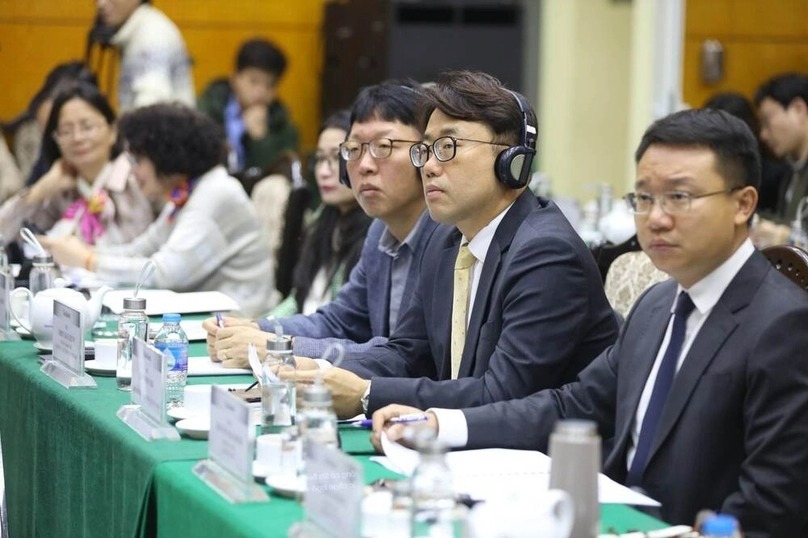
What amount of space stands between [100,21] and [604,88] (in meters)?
3.25

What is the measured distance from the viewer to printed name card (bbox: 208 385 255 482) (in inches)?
75.2

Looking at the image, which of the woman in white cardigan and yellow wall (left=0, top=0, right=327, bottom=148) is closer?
the woman in white cardigan

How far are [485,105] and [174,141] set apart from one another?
2.12m

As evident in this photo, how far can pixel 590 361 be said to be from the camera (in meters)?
2.59

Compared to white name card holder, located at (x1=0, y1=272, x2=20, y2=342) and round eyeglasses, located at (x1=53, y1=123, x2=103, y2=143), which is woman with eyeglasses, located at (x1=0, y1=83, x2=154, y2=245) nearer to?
round eyeglasses, located at (x1=53, y1=123, x2=103, y2=143)

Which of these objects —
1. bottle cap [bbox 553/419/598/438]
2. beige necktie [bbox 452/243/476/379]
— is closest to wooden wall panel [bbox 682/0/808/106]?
beige necktie [bbox 452/243/476/379]

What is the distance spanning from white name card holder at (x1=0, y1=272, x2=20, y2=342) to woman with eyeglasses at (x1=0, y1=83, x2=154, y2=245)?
146 cm

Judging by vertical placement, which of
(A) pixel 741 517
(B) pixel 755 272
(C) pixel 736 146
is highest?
(C) pixel 736 146

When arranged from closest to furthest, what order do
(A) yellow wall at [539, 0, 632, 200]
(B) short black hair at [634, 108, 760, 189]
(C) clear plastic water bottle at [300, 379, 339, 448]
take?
1. (C) clear plastic water bottle at [300, 379, 339, 448]
2. (B) short black hair at [634, 108, 760, 189]
3. (A) yellow wall at [539, 0, 632, 200]

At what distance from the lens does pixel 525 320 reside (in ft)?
8.20

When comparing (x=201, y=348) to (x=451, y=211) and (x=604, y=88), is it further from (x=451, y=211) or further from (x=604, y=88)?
(x=604, y=88)

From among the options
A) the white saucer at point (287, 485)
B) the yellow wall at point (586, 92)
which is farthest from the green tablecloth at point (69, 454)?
the yellow wall at point (586, 92)

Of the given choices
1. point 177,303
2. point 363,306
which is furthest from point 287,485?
point 177,303

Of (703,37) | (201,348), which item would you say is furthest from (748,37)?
(201,348)
